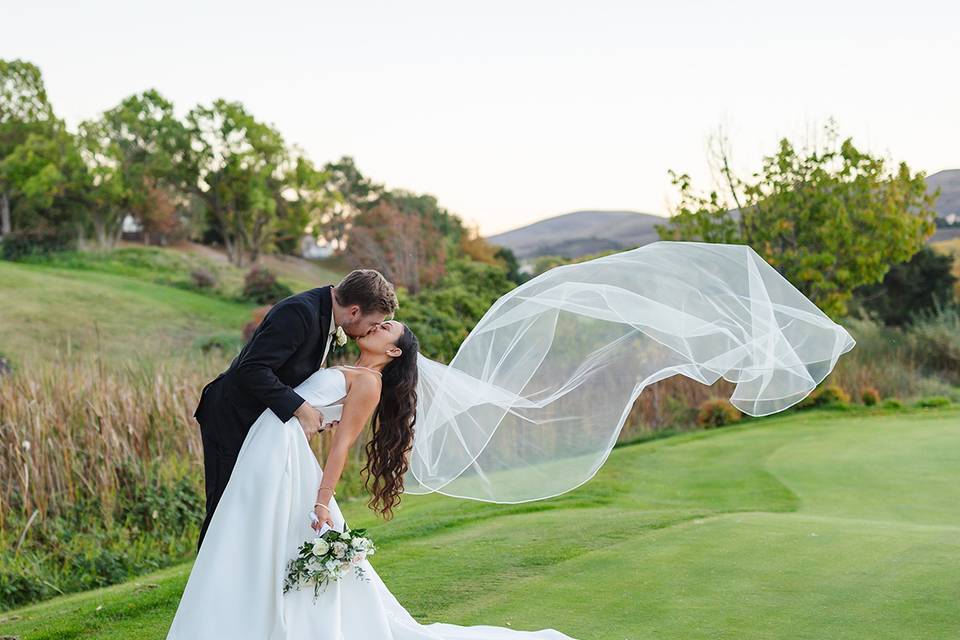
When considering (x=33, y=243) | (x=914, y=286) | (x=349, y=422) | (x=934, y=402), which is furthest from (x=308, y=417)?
(x=33, y=243)

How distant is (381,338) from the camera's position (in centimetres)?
418

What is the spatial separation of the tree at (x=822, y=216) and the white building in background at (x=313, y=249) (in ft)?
112

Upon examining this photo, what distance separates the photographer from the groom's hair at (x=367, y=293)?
4.07 m

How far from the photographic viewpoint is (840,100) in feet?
64.1

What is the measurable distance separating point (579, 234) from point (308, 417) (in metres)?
40.8

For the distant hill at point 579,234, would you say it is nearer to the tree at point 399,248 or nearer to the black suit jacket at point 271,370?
the tree at point 399,248

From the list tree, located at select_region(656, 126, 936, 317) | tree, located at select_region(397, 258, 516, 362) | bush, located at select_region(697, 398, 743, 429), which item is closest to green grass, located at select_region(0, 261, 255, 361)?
tree, located at select_region(397, 258, 516, 362)

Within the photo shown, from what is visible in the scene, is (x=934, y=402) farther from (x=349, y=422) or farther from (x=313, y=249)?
(x=313, y=249)

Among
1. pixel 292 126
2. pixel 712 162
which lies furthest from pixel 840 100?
pixel 292 126

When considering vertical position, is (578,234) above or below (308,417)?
above

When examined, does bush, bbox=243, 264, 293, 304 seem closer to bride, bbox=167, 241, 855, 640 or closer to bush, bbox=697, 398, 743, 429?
bush, bbox=697, 398, 743, 429

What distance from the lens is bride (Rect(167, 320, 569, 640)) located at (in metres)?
3.94

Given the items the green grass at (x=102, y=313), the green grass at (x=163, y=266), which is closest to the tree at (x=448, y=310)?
the green grass at (x=102, y=313)

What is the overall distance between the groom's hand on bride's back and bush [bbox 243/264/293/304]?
3272 cm
